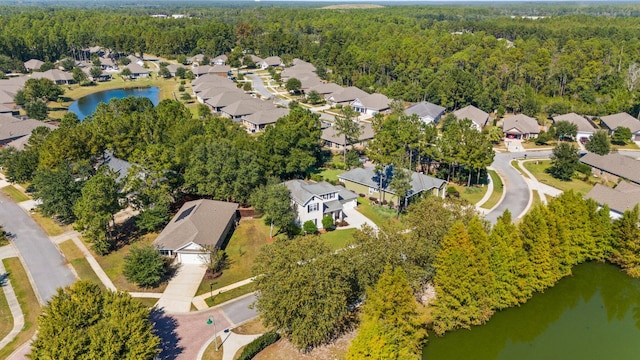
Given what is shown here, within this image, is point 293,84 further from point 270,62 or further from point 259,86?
point 270,62

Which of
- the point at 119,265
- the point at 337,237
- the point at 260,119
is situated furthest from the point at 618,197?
the point at 260,119

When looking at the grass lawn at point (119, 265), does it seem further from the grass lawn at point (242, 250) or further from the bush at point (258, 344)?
the bush at point (258, 344)

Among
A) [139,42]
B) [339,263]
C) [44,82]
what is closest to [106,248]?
[339,263]

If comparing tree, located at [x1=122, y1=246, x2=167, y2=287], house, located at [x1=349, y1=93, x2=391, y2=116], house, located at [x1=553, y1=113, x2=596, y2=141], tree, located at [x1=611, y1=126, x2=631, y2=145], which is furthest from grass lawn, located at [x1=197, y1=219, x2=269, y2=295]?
tree, located at [x1=611, y1=126, x2=631, y2=145]

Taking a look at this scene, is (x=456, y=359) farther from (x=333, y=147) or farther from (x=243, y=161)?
(x=333, y=147)

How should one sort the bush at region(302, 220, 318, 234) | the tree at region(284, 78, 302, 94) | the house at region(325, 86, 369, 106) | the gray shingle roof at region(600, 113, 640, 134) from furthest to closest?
1. the tree at region(284, 78, 302, 94)
2. the house at region(325, 86, 369, 106)
3. the gray shingle roof at region(600, 113, 640, 134)
4. the bush at region(302, 220, 318, 234)

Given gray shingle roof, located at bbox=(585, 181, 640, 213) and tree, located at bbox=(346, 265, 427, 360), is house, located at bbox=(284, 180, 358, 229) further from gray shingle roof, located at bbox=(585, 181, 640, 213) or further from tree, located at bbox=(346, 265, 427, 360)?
gray shingle roof, located at bbox=(585, 181, 640, 213)
